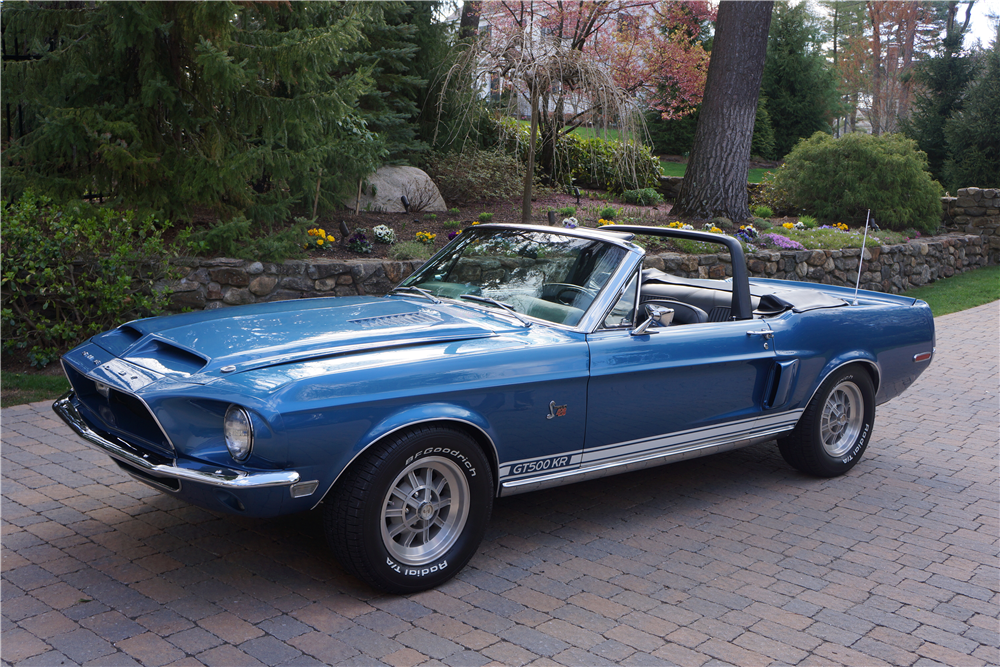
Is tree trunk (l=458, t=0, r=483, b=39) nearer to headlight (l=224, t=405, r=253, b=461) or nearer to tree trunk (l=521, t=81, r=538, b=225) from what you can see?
tree trunk (l=521, t=81, r=538, b=225)

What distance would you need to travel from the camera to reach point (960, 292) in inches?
535

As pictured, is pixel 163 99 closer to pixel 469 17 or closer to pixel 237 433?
pixel 237 433

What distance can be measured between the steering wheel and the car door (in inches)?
9.7

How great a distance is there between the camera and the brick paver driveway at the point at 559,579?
314cm

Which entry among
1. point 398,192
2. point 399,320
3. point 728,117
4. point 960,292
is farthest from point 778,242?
point 399,320

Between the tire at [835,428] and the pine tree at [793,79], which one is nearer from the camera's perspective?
the tire at [835,428]

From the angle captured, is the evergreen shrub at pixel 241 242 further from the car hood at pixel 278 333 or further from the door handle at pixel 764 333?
the door handle at pixel 764 333

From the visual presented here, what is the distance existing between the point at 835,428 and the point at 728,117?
316 inches

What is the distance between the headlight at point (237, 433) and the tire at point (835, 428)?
350 cm

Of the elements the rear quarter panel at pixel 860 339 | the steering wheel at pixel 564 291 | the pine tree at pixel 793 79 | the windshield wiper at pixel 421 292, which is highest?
the pine tree at pixel 793 79

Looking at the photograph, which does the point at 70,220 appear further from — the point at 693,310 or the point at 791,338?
the point at 791,338

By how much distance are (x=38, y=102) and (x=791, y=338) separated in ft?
23.4

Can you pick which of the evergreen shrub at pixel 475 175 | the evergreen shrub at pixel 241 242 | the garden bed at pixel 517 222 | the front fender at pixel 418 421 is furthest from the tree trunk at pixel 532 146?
the front fender at pixel 418 421

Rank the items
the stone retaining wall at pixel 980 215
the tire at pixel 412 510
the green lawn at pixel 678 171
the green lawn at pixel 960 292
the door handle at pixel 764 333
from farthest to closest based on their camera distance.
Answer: the green lawn at pixel 678 171
the stone retaining wall at pixel 980 215
the green lawn at pixel 960 292
the door handle at pixel 764 333
the tire at pixel 412 510
